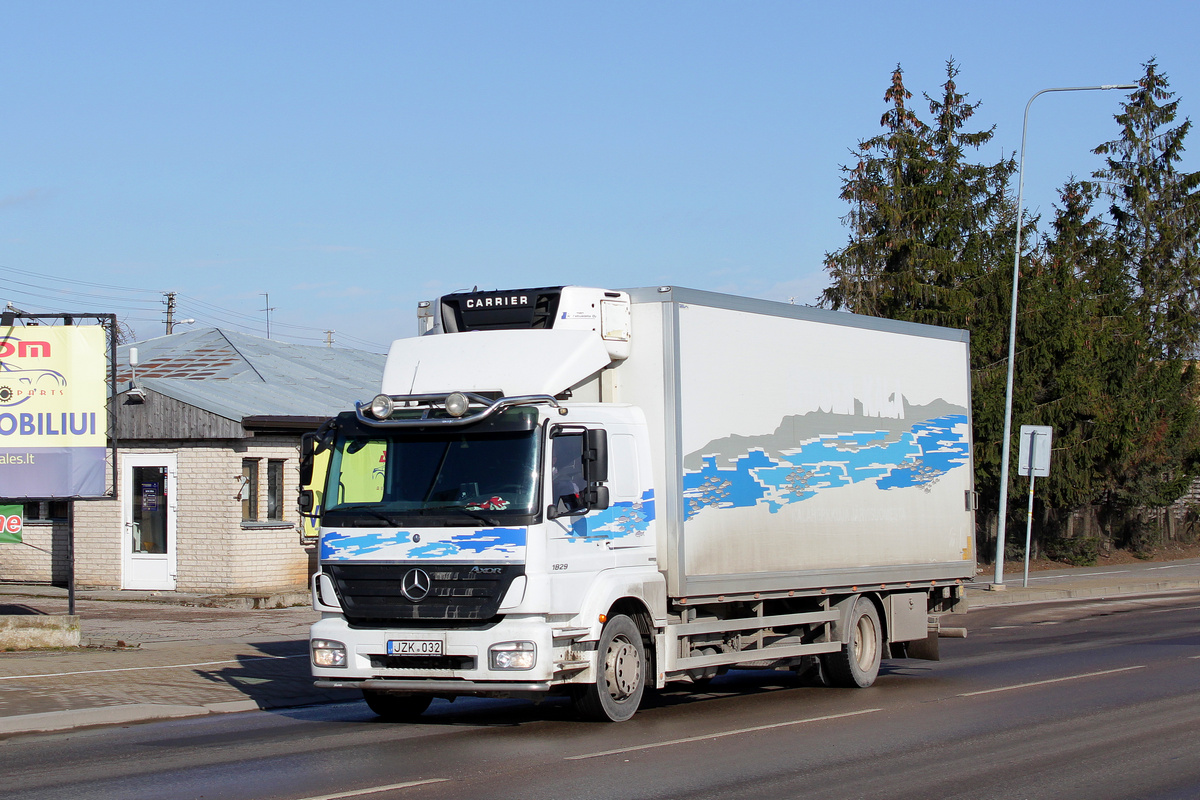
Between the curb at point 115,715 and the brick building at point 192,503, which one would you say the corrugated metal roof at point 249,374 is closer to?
the brick building at point 192,503

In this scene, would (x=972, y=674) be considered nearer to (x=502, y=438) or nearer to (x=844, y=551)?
(x=844, y=551)

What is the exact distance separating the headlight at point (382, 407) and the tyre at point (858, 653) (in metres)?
5.23

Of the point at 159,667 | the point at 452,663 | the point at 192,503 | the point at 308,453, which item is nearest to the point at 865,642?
the point at 452,663

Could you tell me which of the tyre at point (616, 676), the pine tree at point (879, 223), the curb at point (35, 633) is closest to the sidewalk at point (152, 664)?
the curb at point (35, 633)

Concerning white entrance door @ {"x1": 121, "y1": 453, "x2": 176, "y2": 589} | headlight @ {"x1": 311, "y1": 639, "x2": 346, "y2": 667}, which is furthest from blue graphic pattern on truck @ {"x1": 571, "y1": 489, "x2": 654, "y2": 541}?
white entrance door @ {"x1": 121, "y1": 453, "x2": 176, "y2": 589}

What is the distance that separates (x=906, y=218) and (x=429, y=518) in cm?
2763

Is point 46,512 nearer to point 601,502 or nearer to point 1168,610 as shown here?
point 601,502

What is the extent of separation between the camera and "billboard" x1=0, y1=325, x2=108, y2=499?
17.5 metres

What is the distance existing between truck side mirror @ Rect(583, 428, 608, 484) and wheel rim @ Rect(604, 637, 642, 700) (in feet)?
4.70

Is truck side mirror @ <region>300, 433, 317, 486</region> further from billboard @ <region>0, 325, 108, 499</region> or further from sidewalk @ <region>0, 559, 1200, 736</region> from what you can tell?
billboard @ <region>0, 325, 108, 499</region>

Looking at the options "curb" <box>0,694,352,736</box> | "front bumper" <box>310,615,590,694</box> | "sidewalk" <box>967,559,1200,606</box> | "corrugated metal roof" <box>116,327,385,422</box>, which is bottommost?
"sidewalk" <box>967,559,1200,606</box>

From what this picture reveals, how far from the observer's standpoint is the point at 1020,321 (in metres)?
33.7

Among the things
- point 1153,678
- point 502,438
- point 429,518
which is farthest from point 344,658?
point 1153,678

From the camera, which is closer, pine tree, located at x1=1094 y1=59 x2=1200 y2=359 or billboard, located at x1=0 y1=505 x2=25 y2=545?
billboard, located at x1=0 y1=505 x2=25 y2=545
